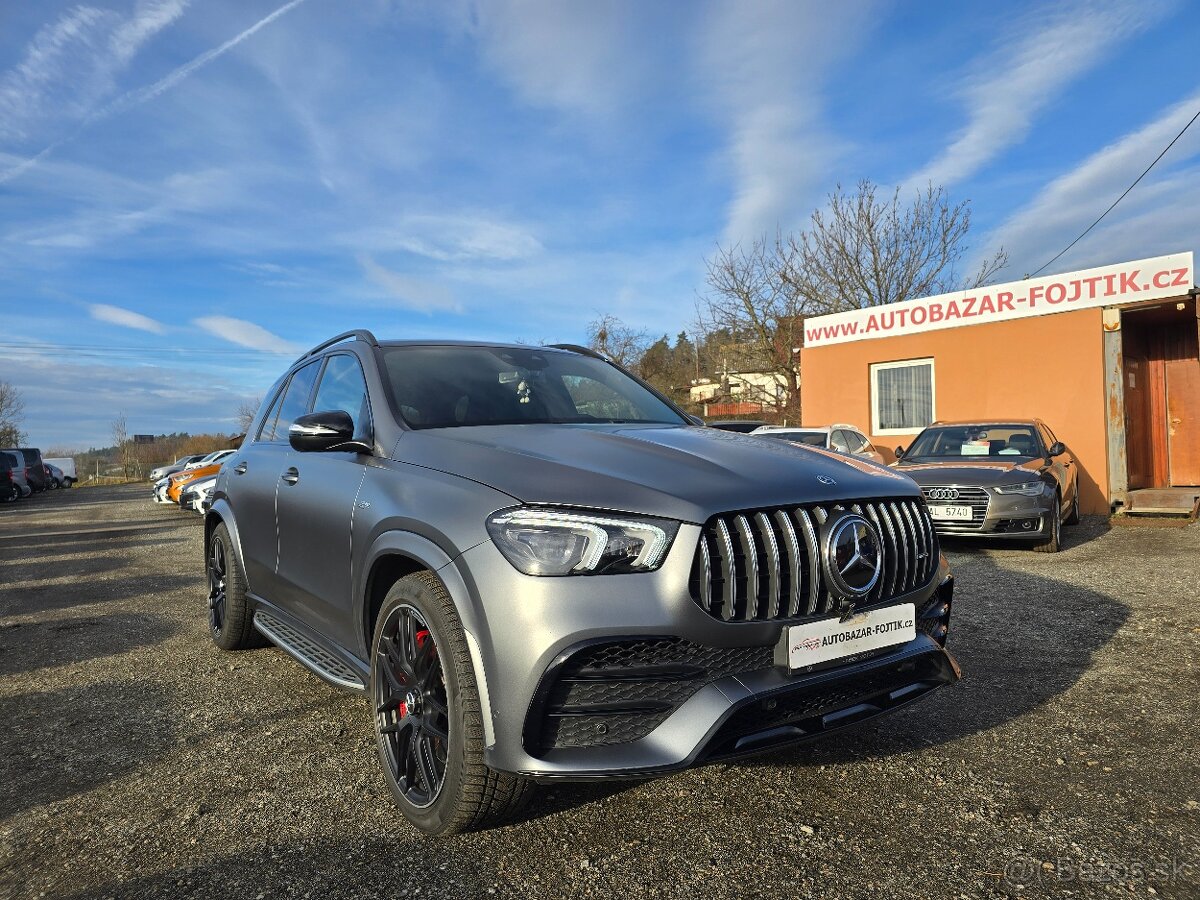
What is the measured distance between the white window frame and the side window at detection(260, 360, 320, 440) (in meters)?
12.2

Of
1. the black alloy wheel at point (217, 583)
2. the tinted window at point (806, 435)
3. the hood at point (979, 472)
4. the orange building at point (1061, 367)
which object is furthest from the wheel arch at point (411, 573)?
the orange building at point (1061, 367)

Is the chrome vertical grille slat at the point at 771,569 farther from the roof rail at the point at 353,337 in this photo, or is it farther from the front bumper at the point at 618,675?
the roof rail at the point at 353,337

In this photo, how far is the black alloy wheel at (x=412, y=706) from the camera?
2395 mm

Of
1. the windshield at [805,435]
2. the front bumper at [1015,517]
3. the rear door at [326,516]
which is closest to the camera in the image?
the rear door at [326,516]

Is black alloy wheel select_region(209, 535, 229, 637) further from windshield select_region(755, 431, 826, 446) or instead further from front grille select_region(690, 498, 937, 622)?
windshield select_region(755, 431, 826, 446)

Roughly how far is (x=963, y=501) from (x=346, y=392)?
688cm

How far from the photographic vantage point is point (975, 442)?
9.52 m

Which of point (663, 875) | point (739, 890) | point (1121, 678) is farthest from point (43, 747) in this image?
point (1121, 678)

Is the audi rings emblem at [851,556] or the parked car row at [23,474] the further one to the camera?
the parked car row at [23,474]

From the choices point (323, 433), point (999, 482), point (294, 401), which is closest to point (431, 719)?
point (323, 433)

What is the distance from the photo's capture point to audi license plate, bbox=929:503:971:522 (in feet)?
26.6

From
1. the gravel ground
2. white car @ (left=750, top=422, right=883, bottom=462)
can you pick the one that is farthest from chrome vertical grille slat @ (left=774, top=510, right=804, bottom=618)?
white car @ (left=750, top=422, right=883, bottom=462)

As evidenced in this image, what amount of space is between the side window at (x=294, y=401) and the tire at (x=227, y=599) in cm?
74

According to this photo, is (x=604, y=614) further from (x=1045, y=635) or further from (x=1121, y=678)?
(x=1045, y=635)
